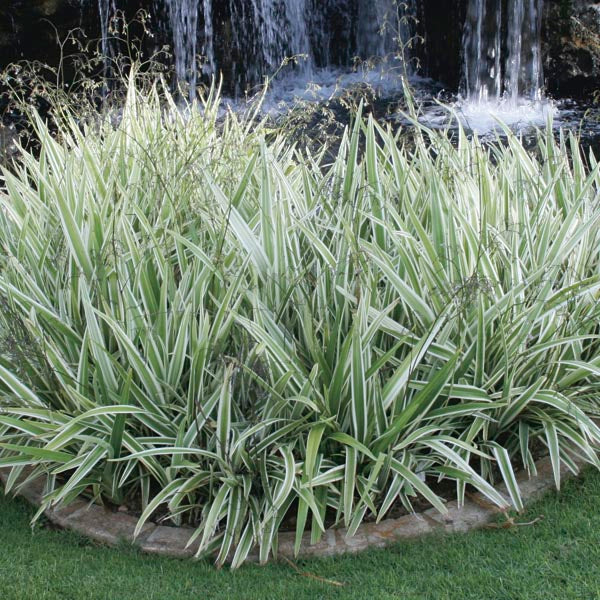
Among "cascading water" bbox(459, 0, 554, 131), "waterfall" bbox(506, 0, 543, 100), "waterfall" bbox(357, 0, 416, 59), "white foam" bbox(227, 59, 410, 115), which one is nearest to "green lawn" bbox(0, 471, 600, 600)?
"cascading water" bbox(459, 0, 554, 131)

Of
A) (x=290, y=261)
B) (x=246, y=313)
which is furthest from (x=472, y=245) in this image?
(x=246, y=313)

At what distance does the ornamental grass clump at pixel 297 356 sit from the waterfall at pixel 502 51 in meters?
6.30

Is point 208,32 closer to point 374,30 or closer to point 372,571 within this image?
point 374,30

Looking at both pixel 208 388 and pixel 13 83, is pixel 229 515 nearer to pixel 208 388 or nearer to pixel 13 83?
pixel 208 388

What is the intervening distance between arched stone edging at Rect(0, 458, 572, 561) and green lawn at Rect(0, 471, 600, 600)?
4 centimetres

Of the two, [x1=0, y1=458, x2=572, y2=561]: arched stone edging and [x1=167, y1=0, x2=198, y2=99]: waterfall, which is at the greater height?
[x1=167, y1=0, x2=198, y2=99]: waterfall

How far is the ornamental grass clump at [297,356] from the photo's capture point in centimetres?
246

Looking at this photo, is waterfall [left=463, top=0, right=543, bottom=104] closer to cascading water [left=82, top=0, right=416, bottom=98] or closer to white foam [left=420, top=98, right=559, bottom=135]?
white foam [left=420, top=98, right=559, bottom=135]

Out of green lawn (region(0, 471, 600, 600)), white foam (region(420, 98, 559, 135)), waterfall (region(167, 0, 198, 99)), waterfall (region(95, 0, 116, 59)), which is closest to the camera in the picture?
green lawn (region(0, 471, 600, 600))

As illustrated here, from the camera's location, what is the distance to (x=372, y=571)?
2.33 m

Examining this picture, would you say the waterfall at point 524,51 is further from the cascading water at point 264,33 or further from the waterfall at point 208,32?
the waterfall at point 208,32

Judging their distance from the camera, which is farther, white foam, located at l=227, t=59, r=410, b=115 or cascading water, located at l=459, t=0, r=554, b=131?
white foam, located at l=227, t=59, r=410, b=115

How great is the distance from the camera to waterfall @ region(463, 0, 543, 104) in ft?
29.3

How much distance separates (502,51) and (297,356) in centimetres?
752
